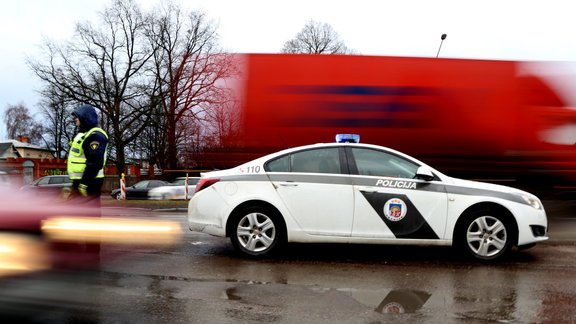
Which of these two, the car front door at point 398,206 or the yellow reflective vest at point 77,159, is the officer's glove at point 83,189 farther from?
the car front door at point 398,206

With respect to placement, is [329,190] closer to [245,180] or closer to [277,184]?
[277,184]

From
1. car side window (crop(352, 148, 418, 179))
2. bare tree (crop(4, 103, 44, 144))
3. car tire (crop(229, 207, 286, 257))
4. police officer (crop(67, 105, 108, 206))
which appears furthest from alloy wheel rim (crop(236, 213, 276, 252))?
bare tree (crop(4, 103, 44, 144))

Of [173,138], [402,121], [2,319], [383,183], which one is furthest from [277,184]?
[173,138]

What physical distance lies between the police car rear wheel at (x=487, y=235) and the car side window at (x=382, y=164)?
942 millimetres

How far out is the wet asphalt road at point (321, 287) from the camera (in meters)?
3.99

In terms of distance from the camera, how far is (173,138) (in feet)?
135

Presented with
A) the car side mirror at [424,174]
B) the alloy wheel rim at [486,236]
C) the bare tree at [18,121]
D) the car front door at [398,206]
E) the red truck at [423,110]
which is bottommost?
the alloy wheel rim at [486,236]

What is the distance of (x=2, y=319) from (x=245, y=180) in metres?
3.43

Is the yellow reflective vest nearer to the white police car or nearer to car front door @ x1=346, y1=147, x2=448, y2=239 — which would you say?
the white police car

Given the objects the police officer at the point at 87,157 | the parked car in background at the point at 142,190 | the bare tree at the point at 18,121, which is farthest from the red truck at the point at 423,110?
the bare tree at the point at 18,121

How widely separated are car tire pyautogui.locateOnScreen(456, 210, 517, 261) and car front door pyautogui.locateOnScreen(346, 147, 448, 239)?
1.13 ft

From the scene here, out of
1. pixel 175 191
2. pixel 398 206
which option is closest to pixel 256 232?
pixel 398 206

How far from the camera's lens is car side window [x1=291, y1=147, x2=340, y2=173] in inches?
246

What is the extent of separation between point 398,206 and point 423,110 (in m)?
4.32
